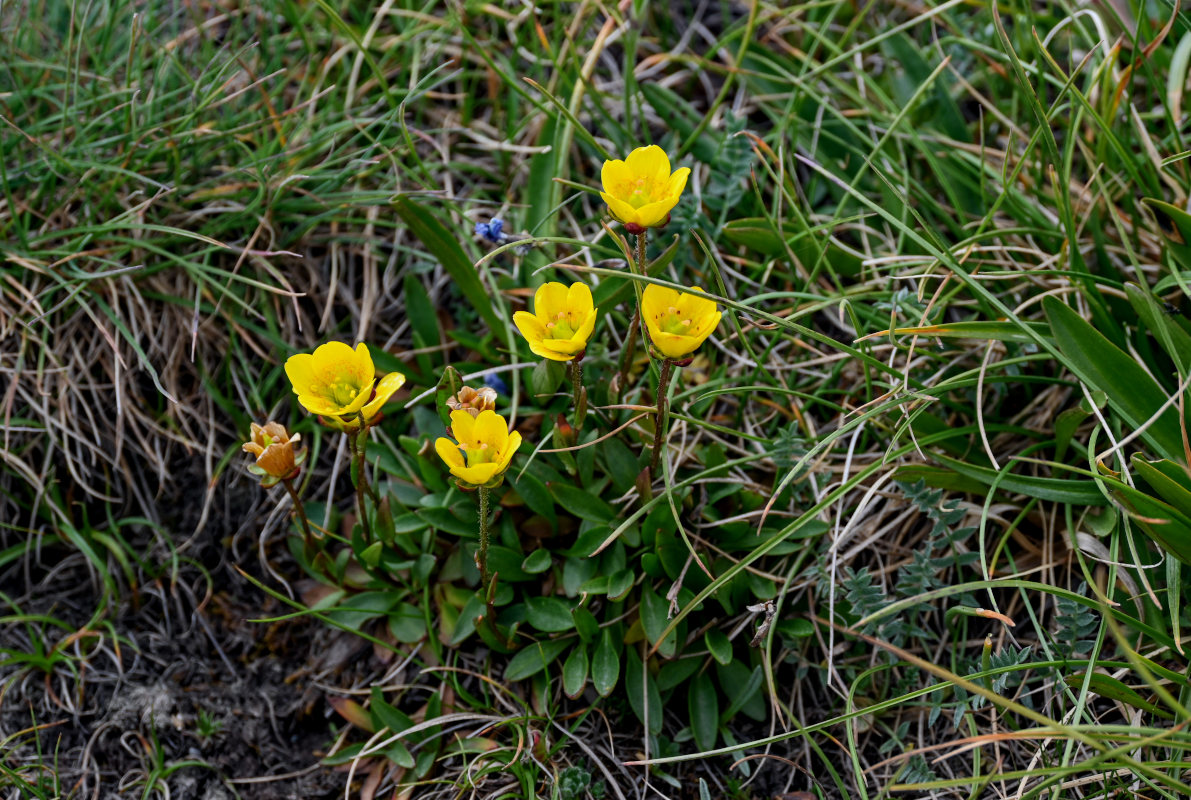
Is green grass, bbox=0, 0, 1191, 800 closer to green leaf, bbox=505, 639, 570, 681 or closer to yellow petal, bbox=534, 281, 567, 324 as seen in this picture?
green leaf, bbox=505, 639, 570, 681

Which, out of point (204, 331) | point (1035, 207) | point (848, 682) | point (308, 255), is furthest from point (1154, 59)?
point (204, 331)

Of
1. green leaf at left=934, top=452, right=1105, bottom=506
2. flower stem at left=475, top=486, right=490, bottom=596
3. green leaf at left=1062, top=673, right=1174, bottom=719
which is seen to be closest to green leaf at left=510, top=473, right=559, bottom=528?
flower stem at left=475, top=486, right=490, bottom=596

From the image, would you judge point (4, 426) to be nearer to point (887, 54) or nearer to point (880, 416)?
point (880, 416)

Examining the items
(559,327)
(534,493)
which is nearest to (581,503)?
(534,493)

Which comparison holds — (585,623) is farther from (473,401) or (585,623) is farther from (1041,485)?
(1041,485)

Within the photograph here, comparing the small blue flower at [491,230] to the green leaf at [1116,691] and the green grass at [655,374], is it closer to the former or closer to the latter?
the green grass at [655,374]

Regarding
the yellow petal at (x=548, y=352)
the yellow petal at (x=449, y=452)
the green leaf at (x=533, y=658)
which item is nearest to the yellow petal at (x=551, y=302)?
the yellow petal at (x=548, y=352)
